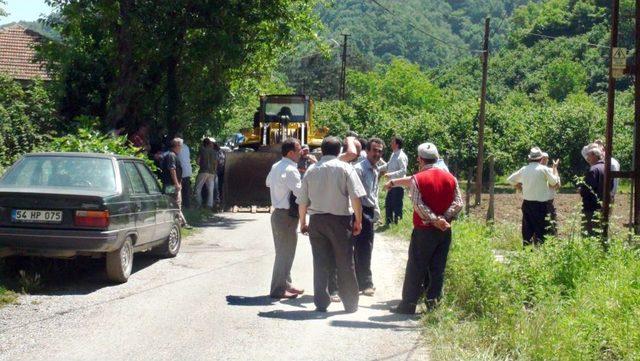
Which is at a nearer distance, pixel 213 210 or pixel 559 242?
pixel 559 242

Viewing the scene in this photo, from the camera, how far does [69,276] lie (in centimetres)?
1173

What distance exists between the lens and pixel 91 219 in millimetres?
10367

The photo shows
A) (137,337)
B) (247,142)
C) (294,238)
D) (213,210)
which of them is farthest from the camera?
(247,142)

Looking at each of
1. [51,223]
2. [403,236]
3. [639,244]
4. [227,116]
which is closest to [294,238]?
[51,223]

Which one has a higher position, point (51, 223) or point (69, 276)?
point (51, 223)

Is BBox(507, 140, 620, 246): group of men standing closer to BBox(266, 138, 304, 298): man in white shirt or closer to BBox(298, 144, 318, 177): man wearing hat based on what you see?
BBox(298, 144, 318, 177): man wearing hat

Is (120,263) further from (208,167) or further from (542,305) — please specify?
(208,167)

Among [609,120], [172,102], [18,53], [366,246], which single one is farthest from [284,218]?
[18,53]

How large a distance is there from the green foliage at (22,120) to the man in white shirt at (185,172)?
289 centimetres

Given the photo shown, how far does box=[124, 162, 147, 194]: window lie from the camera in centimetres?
1182

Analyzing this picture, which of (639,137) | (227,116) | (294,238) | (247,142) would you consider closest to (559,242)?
(639,137)

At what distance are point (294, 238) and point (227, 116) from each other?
773 inches

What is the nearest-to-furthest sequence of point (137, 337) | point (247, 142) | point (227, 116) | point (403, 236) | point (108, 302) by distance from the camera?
point (137, 337) → point (108, 302) → point (403, 236) → point (247, 142) → point (227, 116)

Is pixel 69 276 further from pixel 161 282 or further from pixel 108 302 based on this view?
pixel 108 302
